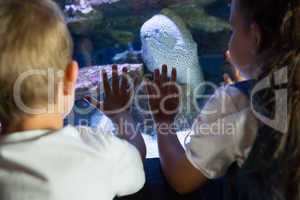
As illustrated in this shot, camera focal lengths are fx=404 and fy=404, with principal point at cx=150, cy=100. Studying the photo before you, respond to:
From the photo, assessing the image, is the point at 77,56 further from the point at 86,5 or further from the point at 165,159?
the point at 165,159

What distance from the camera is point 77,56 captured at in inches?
45.4

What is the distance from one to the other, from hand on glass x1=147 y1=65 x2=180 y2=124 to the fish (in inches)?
4.4

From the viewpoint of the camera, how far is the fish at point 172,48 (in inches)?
47.1

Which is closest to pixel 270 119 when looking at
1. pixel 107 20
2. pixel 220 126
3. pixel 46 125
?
pixel 220 126

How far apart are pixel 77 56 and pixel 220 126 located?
471 millimetres

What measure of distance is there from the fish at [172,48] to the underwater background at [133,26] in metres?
0.01

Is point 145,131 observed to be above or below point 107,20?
below

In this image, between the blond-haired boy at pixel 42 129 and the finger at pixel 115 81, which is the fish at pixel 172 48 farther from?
the blond-haired boy at pixel 42 129

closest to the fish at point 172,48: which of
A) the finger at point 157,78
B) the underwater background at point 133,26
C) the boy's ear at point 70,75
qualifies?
the underwater background at point 133,26

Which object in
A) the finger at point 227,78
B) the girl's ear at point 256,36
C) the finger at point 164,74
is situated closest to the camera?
the girl's ear at point 256,36

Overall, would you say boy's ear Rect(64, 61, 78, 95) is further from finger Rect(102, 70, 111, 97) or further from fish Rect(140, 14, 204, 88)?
fish Rect(140, 14, 204, 88)

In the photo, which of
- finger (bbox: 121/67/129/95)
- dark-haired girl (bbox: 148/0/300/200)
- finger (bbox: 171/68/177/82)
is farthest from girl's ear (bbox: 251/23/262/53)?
finger (bbox: 121/67/129/95)

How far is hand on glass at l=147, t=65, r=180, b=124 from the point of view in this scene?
105cm

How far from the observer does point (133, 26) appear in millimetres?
1218
